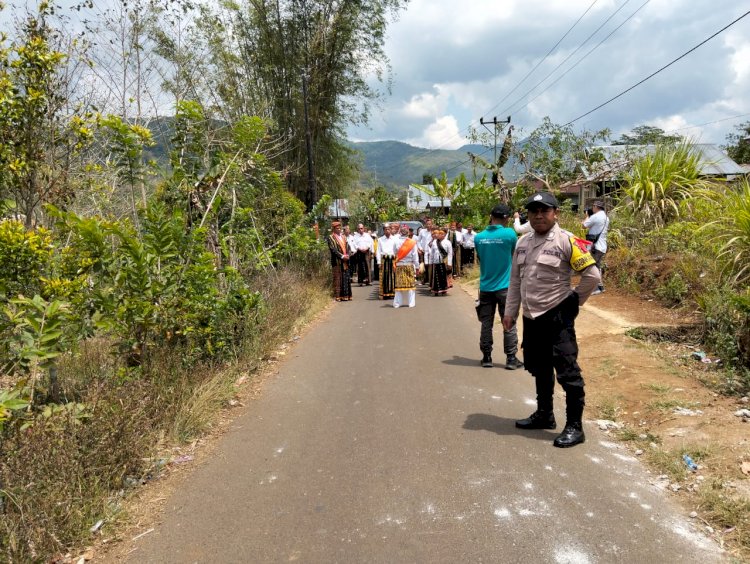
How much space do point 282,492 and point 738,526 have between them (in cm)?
276

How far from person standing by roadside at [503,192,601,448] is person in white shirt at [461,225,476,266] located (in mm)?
12761

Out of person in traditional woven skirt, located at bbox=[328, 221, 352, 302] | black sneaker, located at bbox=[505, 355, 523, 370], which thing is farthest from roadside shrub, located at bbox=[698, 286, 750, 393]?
person in traditional woven skirt, located at bbox=[328, 221, 352, 302]

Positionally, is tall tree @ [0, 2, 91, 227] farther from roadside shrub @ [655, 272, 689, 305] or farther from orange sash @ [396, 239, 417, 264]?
roadside shrub @ [655, 272, 689, 305]

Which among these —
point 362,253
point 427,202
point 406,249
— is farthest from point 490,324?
point 427,202

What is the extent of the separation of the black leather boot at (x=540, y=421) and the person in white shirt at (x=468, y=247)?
12723mm

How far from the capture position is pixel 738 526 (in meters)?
3.00

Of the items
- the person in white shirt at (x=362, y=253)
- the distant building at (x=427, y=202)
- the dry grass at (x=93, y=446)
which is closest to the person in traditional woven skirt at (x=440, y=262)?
the person in white shirt at (x=362, y=253)

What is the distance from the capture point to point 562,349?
427 cm

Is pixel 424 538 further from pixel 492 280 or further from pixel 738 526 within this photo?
pixel 492 280

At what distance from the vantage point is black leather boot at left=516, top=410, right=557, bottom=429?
182 inches

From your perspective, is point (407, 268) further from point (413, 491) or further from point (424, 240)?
point (413, 491)

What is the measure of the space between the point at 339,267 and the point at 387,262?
122 centimetres

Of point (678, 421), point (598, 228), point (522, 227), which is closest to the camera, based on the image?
point (678, 421)

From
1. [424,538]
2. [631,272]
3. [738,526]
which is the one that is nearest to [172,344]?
[424,538]
